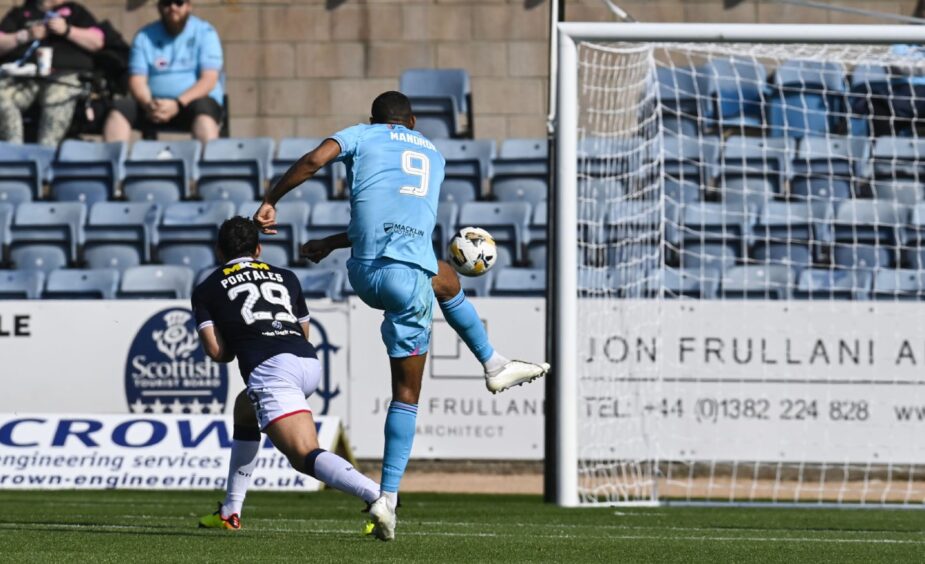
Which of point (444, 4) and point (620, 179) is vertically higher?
point (444, 4)

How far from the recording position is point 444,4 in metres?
17.3

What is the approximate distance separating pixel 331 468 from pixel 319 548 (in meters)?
0.35

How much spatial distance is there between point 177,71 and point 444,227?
3.21 meters

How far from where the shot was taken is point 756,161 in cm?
1430

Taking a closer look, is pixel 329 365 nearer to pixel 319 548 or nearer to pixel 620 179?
pixel 620 179

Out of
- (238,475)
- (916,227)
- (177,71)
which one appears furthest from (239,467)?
(177,71)

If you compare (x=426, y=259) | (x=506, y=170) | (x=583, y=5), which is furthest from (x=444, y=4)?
(x=426, y=259)

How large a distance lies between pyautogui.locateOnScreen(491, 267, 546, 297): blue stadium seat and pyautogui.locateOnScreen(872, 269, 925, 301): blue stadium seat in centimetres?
271

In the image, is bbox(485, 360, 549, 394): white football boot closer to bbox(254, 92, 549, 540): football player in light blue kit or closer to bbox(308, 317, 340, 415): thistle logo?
bbox(254, 92, 549, 540): football player in light blue kit

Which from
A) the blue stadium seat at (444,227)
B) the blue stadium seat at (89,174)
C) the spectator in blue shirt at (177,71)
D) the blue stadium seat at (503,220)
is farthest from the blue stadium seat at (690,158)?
the blue stadium seat at (89,174)

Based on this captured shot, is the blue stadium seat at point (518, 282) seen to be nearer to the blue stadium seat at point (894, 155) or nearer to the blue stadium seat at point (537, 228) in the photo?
the blue stadium seat at point (537, 228)

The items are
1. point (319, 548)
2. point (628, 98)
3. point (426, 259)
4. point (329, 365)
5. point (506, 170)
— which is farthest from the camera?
point (506, 170)

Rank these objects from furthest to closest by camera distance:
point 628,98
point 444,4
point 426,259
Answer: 1. point 444,4
2. point 628,98
3. point 426,259

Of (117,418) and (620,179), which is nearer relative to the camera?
(117,418)
